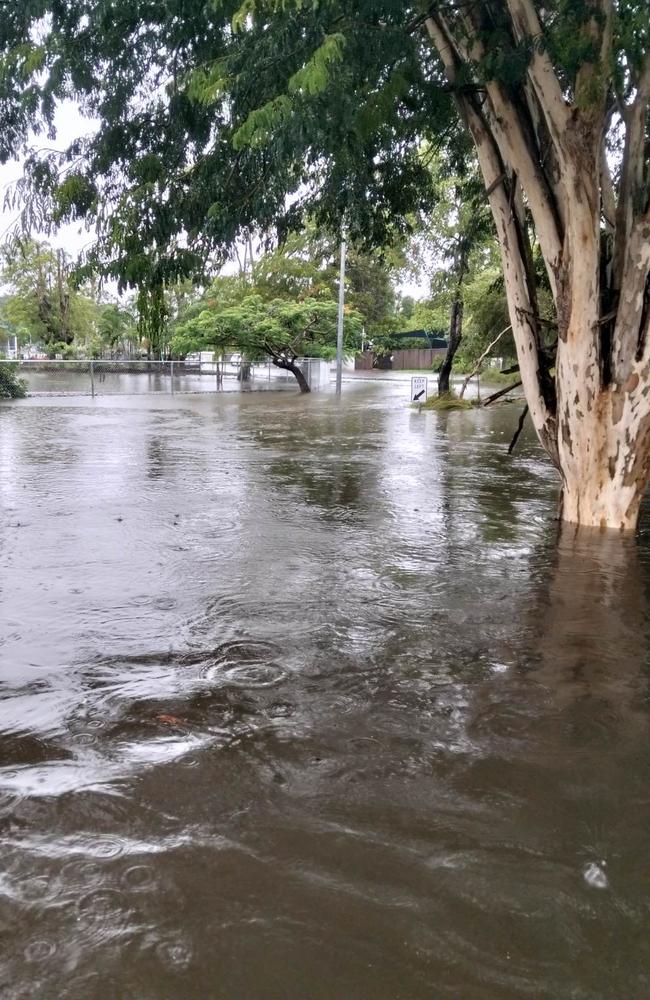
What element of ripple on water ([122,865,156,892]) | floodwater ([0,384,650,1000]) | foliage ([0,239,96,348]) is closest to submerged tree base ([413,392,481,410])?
floodwater ([0,384,650,1000])

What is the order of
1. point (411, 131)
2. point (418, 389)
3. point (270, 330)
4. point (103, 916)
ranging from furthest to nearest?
point (270, 330)
point (418, 389)
point (411, 131)
point (103, 916)

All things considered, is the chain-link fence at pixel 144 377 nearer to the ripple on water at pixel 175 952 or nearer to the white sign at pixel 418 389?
the white sign at pixel 418 389

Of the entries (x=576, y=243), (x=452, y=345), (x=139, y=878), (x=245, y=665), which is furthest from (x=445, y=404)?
(x=139, y=878)

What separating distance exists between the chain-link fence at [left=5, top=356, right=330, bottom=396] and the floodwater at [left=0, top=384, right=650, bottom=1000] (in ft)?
69.0

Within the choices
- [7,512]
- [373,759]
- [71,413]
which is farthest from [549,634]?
[71,413]

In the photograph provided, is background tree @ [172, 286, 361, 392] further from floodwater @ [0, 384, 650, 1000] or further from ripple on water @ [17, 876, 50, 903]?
ripple on water @ [17, 876, 50, 903]

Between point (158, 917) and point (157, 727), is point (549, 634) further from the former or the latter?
point (158, 917)

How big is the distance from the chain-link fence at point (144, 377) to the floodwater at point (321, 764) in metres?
21.0

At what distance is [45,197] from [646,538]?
7215mm

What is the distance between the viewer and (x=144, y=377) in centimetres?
3112

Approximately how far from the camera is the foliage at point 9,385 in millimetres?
23906

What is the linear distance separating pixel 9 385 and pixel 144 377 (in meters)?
7.66

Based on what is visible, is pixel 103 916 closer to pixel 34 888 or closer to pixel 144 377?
pixel 34 888

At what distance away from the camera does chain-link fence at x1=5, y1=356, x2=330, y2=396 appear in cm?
2778
